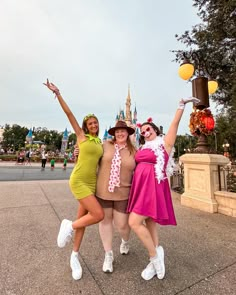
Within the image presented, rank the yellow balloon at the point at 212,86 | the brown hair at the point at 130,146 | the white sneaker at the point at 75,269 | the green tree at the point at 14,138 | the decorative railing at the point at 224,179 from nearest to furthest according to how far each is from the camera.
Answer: the white sneaker at the point at 75,269 < the brown hair at the point at 130,146 < the decorative railing at the point at 224,179 < the yellow balloon at the point at 212,86 < the green tree at the point at 14,138

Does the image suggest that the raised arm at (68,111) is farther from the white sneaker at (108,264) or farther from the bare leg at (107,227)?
the white sneaker at (108,264)

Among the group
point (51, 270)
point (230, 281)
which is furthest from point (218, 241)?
point (51, 270)

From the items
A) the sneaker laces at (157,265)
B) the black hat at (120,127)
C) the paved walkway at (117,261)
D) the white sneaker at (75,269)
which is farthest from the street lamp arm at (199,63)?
the white sneaker at (75,269)

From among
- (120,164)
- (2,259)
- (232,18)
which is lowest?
(2,259)

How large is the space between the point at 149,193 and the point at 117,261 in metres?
1.08

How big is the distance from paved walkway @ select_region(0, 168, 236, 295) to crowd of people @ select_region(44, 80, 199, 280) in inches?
6.2

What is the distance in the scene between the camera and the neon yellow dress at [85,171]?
7.51ft

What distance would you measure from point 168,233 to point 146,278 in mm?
1491

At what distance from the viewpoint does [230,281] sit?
7.16 ft

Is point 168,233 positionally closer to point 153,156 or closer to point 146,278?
point 146,278

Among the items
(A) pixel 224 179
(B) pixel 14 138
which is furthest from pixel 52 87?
(B) pixel 14 138

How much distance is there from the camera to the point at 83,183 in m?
2.31

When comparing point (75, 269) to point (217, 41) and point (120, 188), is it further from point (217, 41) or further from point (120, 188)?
point (217, 41)

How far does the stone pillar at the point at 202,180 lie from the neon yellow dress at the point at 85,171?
3.62 m
